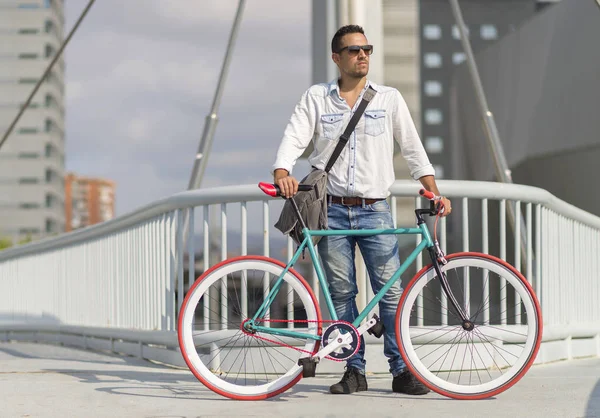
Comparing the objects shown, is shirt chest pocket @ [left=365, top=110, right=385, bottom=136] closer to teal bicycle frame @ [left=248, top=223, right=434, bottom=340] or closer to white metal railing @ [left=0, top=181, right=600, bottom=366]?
teal bicycle frame @ [left=248, top=223, right=434, bottom=340]

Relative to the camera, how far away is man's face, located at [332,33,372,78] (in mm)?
4355

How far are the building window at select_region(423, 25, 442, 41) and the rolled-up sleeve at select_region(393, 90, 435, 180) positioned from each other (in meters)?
71.8

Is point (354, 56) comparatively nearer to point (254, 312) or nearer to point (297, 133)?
point (297, 133)

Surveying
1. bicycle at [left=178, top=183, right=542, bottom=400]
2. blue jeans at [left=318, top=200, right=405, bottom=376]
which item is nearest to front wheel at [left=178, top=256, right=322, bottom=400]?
bicycle at [left=178, top=183, right=542, bottom=400]

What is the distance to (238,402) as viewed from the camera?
435cm

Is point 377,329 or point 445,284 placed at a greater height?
point 445,284

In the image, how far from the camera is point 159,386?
4902mm

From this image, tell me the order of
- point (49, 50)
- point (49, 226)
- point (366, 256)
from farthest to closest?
point (49, 50)
point (49, 226)
point (366, 256)

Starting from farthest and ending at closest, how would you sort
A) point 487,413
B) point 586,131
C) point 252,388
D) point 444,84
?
point 444,84 → point 586,131 → point 252,388 → point 487,413

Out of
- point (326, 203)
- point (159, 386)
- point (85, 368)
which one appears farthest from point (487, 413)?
point (85, 368)

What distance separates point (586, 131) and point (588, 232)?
17.3m

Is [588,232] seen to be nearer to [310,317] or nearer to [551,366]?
[551,366]

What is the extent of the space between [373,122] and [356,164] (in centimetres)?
22

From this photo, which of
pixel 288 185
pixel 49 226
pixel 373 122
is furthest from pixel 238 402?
pixel 49 226
